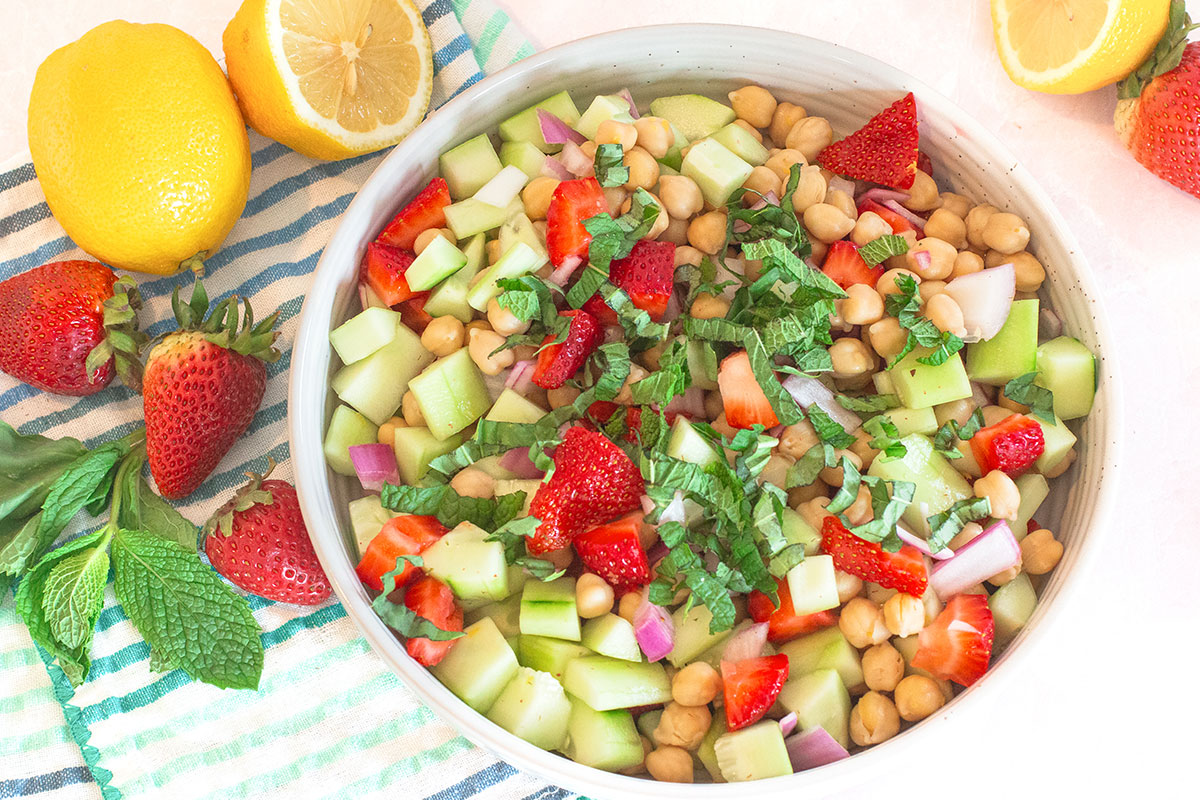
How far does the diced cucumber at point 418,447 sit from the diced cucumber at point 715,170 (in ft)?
2.01

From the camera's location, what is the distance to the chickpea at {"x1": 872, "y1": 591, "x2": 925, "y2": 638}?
1494 mm

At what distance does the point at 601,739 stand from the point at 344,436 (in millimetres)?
672

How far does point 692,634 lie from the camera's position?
5.14ft

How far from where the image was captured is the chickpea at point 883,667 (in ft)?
5.06

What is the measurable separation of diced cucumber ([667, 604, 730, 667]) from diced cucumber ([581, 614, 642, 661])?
7 cm

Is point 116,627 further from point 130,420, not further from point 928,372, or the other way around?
point 928,372

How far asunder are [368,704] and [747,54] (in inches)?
54.9

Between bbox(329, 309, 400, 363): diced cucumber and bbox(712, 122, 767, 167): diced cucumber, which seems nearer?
bbox(329, 309, 400, 363): diced cucumber

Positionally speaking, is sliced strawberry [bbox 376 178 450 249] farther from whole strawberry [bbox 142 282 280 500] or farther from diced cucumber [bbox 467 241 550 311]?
whole strawberry [bbox 142 282 280 500]

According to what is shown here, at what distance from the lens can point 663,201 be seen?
1.71m

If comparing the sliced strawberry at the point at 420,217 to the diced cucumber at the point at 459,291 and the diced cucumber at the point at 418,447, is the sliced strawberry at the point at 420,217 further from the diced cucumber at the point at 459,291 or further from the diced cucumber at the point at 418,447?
the diced cucumber at the point at 418,447

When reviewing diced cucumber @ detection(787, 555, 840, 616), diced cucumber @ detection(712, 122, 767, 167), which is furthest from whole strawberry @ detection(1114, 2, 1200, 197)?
diced cucumber @ detection(787, 555, 840, 616)

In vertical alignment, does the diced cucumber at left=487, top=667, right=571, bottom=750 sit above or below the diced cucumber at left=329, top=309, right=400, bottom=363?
below

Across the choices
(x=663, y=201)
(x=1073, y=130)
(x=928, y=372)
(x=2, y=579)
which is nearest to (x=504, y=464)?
(x=663, y=201)
